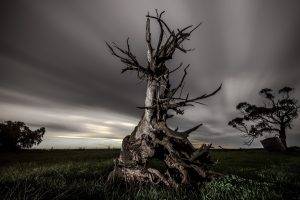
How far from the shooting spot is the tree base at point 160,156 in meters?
11.6

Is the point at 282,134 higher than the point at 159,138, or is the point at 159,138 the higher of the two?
the point at 282,134

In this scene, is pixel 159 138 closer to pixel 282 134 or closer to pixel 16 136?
pixel 16 136

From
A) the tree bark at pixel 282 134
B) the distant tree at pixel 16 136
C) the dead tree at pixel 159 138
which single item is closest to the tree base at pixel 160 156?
the dead tree at pixel 159 138

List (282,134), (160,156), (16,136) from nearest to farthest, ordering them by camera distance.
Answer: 1. (160,156)
2. (16,136)
3. (282,134)

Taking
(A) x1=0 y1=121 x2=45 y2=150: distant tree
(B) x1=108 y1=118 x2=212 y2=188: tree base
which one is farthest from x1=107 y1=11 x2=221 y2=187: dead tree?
(A) x1=0 y1=121 x2=45 y2=150: distant tree

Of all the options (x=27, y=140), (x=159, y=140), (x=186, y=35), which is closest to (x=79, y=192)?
(x=159, y=140)

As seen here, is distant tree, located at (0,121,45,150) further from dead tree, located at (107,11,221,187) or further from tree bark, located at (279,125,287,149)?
tree bark, located at (279,125,287,149)

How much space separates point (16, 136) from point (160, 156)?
29.5 metres

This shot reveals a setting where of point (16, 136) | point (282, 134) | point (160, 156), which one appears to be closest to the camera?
point (160, 156)

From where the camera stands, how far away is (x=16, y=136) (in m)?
35.8

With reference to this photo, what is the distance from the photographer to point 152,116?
512 inches

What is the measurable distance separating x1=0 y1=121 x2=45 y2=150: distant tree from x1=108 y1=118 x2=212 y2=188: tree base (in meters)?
28.0

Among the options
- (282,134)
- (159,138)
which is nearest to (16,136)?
(159,138)

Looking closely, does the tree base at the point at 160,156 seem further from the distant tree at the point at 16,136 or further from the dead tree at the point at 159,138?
the distant tree at the point at 16,136
